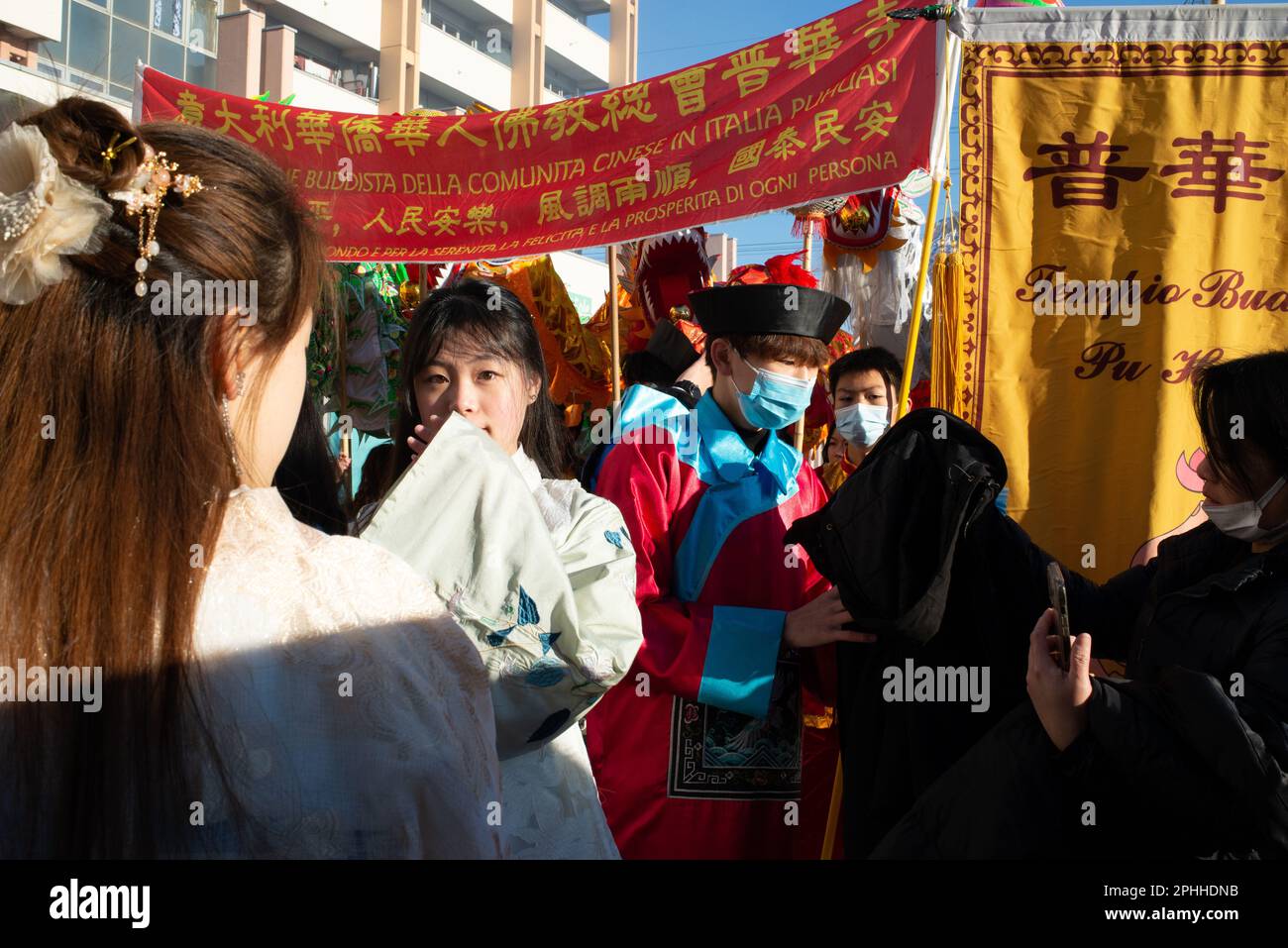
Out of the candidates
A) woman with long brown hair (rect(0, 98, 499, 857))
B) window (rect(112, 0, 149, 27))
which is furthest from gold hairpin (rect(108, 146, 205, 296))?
window (rect(112, 0, 149, 27))

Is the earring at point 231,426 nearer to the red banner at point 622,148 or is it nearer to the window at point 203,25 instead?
the red banner at point 622,148

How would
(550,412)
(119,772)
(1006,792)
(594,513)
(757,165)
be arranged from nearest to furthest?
(119,772) < (1006,792) < (594,513) < (550,412) < (757,165)

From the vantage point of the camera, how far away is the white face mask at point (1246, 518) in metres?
1.88

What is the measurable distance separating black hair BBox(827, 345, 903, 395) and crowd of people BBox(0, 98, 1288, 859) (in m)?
1.14

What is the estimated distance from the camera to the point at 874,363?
3.97m

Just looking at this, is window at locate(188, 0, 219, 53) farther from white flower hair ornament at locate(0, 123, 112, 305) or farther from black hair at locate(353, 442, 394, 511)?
white flower hair ornament at locate(0, 123, 112, 305)

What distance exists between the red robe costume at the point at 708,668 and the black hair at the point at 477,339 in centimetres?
24

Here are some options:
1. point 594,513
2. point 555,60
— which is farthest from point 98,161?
point 555,60

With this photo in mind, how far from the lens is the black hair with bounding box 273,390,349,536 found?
186cm

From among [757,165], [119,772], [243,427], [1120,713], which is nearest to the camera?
[119,772]

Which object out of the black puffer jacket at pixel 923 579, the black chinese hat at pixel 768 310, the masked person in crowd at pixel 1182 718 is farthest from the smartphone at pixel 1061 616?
the black chinese hat at pixel 768 310

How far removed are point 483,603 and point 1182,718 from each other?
106 cm
